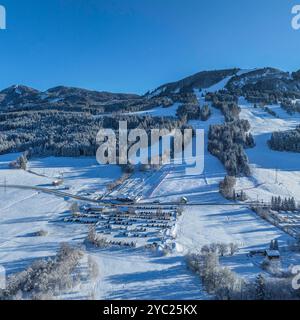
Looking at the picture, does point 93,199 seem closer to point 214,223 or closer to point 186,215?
point 186,215

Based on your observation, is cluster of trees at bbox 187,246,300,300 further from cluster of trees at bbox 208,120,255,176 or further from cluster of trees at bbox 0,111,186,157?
cluster of trees at bbox 0,111,186,157

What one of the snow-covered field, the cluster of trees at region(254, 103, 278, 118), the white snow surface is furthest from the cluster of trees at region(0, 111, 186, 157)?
the cluster of trees at region(254, 103, 278, 118)

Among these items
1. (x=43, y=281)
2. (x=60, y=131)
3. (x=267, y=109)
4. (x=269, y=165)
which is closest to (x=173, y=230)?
(x=43, y=281)

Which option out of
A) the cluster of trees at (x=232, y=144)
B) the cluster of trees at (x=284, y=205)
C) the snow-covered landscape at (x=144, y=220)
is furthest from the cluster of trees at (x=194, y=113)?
the cluster of trees at (x=284, y=205)

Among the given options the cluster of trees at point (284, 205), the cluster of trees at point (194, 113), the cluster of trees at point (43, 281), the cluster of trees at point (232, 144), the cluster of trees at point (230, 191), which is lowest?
the cluster of trees at point (43, 281)

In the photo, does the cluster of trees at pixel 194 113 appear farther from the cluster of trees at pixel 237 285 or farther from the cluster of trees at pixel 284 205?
the cluster of trees at pixel 237 285

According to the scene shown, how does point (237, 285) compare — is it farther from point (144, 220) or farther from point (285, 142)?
point (285, 142)

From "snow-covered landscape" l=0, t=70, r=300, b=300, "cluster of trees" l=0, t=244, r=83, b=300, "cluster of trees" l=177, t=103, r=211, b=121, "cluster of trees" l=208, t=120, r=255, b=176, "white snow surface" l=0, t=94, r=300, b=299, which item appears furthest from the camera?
"cluster of trees" l=177, t=103, r=211, b=121
